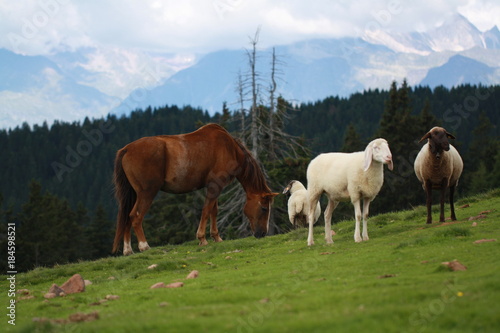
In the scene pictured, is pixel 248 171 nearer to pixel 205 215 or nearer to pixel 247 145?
pixel 205 215

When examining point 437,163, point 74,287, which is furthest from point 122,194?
point 437,163

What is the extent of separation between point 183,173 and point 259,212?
286 cm

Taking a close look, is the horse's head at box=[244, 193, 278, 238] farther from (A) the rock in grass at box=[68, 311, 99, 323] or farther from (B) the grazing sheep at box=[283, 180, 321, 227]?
(A) the rock in grass at box=[68, 311, 99, 323]

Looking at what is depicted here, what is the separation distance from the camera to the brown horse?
17.3 metres

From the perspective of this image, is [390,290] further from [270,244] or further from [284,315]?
[270,244]

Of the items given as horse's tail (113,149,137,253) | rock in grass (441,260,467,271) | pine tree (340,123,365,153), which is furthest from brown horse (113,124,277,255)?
pine tree (340,123,365,153)

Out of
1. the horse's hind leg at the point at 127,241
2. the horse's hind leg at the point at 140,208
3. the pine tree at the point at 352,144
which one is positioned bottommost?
the horse's hind leg at the point at 127,241

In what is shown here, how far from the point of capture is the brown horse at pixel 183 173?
1731 centimetres

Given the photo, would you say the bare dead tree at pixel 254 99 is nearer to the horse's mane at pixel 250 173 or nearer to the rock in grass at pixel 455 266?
the horse's mane at pixel 250 173

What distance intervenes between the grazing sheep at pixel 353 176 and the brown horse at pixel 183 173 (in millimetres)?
4018

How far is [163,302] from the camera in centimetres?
858

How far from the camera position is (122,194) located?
17625mm

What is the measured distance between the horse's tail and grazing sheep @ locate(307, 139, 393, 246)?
19.3ft

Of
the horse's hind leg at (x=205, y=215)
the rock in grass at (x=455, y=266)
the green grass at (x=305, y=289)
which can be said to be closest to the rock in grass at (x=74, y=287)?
the green grass at (x=305, y=289)
